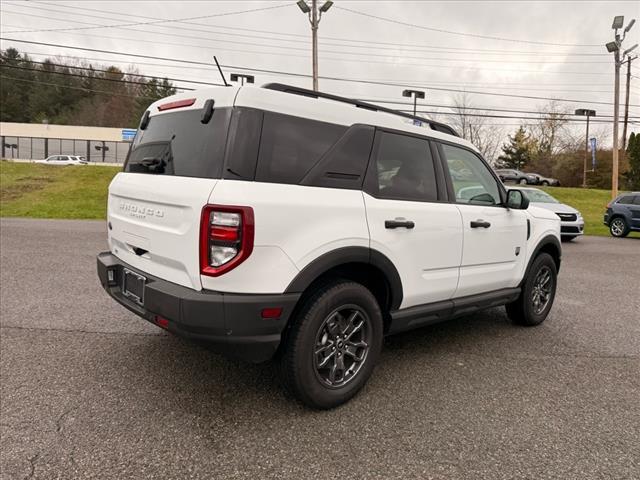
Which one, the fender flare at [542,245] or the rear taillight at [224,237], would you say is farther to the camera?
the fender flare at [542,245]

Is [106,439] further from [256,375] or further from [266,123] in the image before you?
[266,123]

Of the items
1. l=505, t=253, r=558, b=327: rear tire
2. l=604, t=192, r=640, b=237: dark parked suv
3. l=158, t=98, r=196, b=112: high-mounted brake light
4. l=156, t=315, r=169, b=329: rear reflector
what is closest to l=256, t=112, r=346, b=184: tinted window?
l=158, t=98, r=196, b=112: high-mounted brake light

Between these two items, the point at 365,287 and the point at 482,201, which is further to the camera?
the point at 482,201

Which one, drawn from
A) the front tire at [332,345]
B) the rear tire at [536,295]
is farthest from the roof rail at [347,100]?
the rear tire at [536,295]

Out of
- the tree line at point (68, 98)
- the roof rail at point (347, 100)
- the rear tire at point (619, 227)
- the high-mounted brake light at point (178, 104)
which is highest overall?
the tree line at point (68, 98)

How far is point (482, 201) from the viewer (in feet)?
13.1

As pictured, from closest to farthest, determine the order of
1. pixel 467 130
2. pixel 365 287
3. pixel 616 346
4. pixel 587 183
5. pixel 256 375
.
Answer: pixel 365 287
pixel 256 375
pixel 616 346
pixel 587 183
pixel 467 130

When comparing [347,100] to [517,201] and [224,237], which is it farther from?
[517,201]

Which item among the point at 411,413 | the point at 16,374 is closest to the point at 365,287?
the point at 411,413

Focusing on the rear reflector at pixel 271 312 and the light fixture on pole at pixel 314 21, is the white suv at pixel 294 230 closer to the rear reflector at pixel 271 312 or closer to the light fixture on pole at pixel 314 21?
the rear reflector at pixel 271 312

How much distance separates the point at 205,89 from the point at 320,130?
2.55 feet

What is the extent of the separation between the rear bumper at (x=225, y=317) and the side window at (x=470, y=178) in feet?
6.38

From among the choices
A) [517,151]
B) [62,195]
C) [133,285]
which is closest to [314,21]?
[62,195]

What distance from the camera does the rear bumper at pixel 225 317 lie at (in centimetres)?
244
